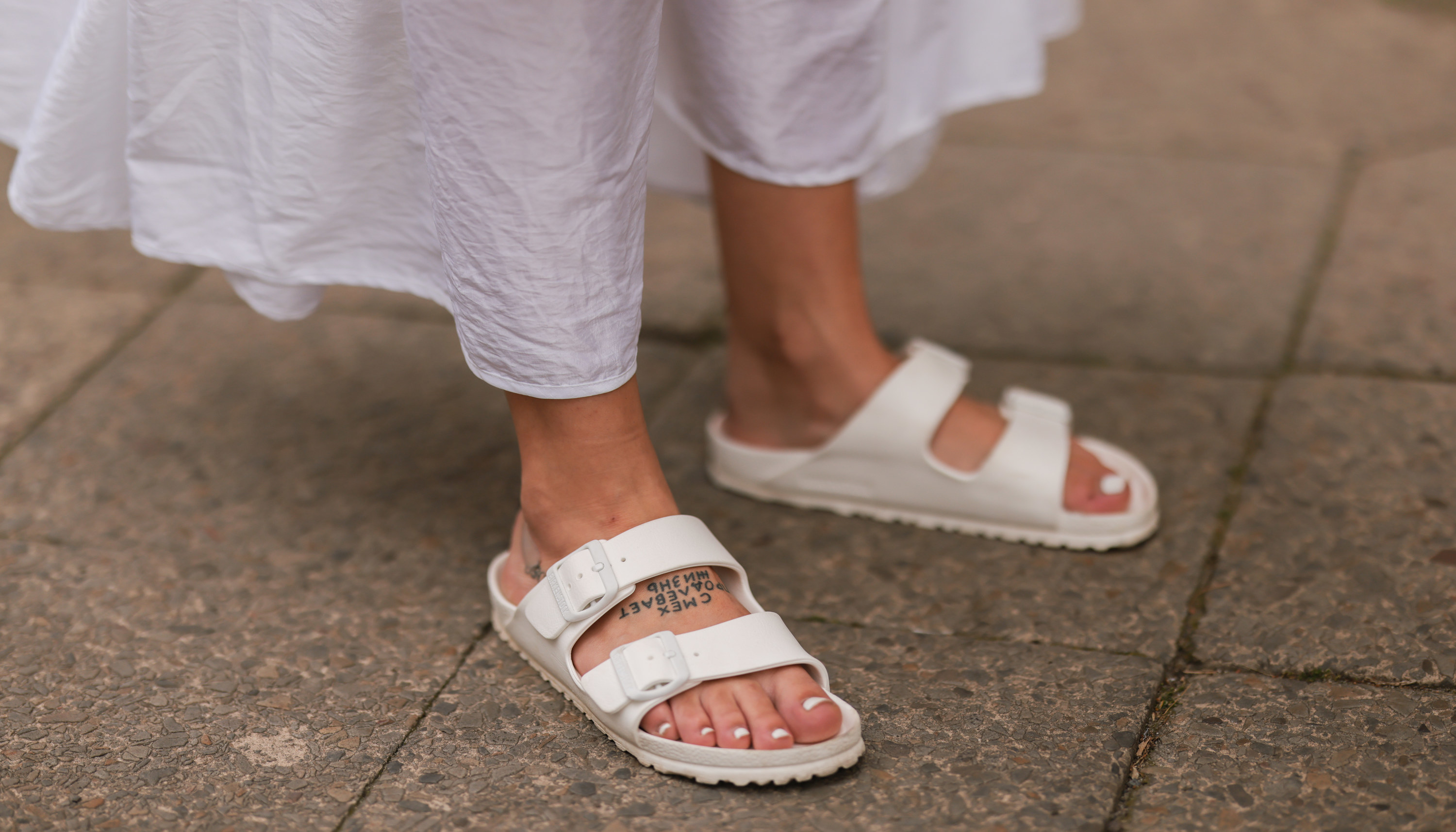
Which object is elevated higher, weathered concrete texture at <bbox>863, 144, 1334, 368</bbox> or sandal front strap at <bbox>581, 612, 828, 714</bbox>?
sandal front strap at <bbox>581, 612, 828, 714</bbox>

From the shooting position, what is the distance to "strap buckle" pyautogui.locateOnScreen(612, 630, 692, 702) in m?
1.09

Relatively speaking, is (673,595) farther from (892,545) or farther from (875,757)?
(892,545)

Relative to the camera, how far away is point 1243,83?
259 cm

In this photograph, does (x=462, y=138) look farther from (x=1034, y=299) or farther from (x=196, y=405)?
(x=1034, y=299)

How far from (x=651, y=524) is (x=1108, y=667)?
45 cm

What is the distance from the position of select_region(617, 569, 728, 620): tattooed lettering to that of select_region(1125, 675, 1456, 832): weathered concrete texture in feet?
1.31

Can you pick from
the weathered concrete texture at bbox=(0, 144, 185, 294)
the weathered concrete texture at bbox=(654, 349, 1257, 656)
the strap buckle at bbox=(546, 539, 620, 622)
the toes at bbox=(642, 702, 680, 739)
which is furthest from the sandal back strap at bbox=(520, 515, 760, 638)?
the weathered concrete texture at bbox=(0, 144, 185, 294)

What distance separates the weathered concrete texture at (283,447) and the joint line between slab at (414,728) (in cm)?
13

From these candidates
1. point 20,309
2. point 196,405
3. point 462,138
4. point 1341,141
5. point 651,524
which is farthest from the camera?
point 1341,141

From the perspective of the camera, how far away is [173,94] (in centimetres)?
120

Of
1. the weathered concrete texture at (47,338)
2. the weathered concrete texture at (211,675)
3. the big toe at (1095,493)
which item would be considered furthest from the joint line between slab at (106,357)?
the big toe at (1095,493)

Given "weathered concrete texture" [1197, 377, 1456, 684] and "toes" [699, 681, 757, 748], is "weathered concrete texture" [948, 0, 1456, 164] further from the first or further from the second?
"toes" [699, 681, 757, 748]

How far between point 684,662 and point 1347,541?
0.75 meters

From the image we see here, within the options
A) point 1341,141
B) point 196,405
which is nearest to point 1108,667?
point 196,405
